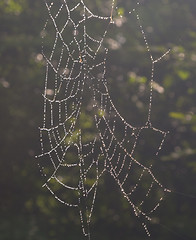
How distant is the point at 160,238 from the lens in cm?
629

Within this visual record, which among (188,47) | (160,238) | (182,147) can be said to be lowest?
(160,238)

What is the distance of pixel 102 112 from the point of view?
6172mm

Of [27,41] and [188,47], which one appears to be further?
[188,47]

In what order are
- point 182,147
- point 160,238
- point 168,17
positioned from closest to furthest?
1. point 160,238
2. point 182,147
3. point 168,17

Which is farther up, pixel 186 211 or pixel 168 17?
pixel 168 17

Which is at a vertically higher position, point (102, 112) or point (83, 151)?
point (102, 112)

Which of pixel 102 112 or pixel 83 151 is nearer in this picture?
pixel 102 112

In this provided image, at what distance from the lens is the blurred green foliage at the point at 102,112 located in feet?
20.6

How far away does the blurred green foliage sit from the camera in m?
6.28

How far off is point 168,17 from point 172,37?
0.38 meters

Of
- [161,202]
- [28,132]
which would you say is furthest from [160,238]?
[28,132]

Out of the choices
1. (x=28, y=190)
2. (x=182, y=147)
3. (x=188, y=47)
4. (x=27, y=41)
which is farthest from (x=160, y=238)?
(x=27, y=41)

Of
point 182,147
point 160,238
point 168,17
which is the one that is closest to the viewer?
point 160,238

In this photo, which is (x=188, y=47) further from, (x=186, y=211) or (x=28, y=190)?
(x=28, y=190)
